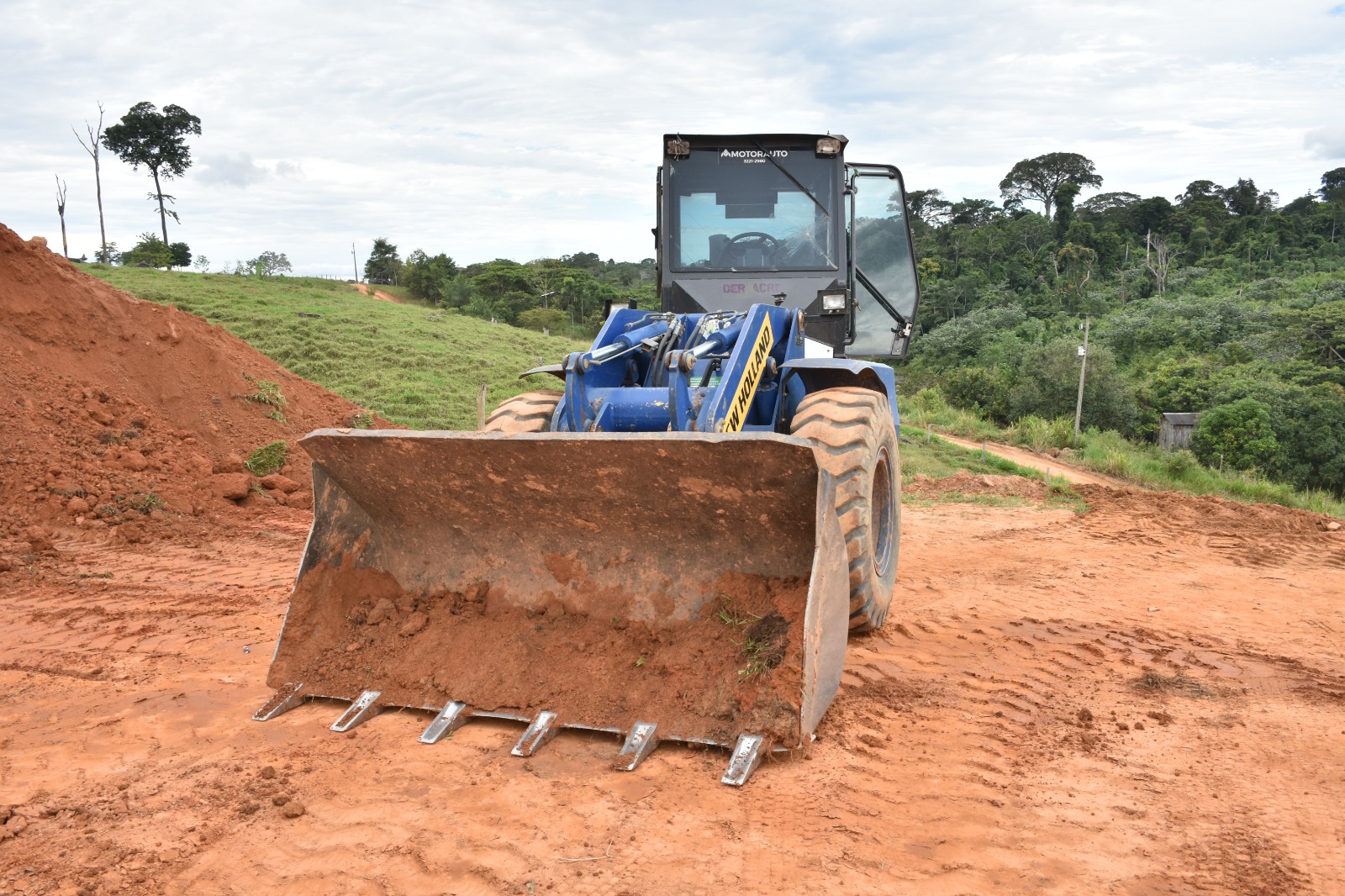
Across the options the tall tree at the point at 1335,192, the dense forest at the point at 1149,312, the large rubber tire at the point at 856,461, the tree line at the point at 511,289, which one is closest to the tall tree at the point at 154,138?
the tree line at the point at 511,289

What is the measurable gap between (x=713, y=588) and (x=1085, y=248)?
54536 mm

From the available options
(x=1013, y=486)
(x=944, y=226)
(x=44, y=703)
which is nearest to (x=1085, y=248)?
(x=944, y=226)

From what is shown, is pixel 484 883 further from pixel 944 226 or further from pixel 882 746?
pixel 944 226

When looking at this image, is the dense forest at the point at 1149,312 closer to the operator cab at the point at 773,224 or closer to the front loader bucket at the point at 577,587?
the operator cab at the point at 773,224

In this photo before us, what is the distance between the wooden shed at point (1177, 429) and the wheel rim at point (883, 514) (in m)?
24.3

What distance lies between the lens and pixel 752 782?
340 centimetres

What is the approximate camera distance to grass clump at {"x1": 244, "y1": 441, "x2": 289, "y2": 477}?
1038cm

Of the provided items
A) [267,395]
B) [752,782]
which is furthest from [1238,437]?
[752,782]

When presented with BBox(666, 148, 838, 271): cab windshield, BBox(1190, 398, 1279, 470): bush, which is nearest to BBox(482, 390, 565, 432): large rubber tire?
BBox(666, 148, 838, 271): cab windshield

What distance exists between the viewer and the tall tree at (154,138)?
4238 centimetres

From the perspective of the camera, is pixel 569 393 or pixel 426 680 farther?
pixel 569 393

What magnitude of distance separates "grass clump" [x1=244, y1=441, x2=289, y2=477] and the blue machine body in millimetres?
5967

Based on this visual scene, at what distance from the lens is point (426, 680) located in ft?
13.5

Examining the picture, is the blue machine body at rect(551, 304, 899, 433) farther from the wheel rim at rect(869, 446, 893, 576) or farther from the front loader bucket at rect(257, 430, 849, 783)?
the front loader bucket at rect(257, 430, 849, 783)
